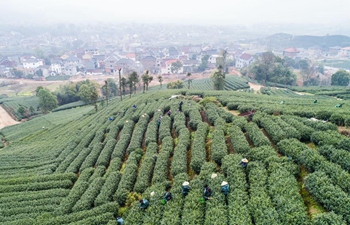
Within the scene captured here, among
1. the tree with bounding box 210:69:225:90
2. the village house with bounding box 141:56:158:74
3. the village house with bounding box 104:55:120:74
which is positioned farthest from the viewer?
the village house with bounding box 141:56:158:74

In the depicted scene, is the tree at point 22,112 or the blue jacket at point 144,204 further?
the tree at point 22,112

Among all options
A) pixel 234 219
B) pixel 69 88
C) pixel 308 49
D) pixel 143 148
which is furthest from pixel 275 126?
pixel 308 49

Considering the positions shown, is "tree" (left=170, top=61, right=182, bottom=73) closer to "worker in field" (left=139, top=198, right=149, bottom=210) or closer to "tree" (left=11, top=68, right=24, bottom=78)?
"tree" (left=11, top=68, right=24, bottom=78)

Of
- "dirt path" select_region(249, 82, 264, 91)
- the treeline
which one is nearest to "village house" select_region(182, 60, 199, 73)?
the treeline

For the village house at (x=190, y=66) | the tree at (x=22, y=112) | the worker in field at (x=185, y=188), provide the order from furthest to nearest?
the village house at (x=190, y=66) → the tree at (x=22, y=112) → the worker in field at (x=185, y=188)

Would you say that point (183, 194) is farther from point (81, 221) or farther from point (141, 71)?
point (141, 71)

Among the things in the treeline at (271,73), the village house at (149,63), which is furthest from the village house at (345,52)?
the village house at (149,63)

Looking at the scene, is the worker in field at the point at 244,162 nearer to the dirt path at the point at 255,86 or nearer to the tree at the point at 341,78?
the dirt path at the point at 255,86

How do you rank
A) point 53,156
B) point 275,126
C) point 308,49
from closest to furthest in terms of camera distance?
point 275,126 → point 53,156 → point 308,49

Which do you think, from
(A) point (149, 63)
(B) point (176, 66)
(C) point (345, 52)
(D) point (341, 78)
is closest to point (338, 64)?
(C) point (345, 52)
